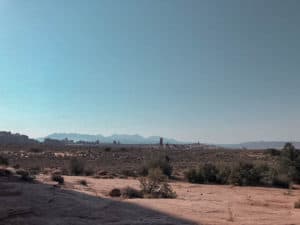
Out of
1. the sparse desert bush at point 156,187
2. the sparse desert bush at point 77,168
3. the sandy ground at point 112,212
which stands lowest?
the sandy ground at point 112,212

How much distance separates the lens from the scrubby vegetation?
114 ft

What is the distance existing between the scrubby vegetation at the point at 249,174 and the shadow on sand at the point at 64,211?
18040mm

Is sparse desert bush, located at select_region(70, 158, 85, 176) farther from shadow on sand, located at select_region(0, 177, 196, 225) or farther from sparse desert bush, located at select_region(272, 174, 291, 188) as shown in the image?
shadow on sand, located at select_region(0, 177, 196, 225)

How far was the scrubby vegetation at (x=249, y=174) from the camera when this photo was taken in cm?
3469

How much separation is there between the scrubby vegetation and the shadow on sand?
18.0 meters

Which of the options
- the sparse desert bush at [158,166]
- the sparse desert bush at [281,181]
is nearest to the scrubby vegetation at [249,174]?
the sparse desert bush at [281,181]

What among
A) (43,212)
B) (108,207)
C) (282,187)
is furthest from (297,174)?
(43,212)

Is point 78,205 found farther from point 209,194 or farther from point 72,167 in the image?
point 72,167

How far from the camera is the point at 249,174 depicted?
115 feet

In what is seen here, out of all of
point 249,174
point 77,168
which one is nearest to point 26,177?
point 77,168

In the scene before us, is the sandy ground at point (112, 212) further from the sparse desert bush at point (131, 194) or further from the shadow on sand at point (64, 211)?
the sparse desert bush at point (131, 194)

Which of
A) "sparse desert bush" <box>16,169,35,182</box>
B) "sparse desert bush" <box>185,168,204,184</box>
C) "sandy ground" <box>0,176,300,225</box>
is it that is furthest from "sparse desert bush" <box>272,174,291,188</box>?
"sparse desert bush" <box>16,169,35,182</box>

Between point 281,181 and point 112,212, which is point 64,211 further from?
point 281,181

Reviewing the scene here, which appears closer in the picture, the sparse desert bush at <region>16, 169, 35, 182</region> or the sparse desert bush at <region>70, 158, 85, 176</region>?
the sparse desert bush at <region>16, 169, 35, 182</region>
